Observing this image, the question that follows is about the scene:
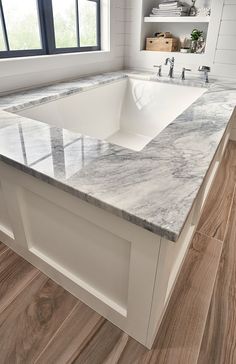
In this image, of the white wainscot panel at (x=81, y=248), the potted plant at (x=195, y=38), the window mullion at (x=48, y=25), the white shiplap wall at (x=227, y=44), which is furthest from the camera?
the potted plant at (x=195, y=38)

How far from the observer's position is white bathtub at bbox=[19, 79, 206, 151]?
6.77 ft

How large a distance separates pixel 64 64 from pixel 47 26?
295mm

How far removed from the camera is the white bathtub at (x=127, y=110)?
2064 millimetres

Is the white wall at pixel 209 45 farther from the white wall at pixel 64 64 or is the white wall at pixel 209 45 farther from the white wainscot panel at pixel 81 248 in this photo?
the white wainscot panel at pixel 81 248

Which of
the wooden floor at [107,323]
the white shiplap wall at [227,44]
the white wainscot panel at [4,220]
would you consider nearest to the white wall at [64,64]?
the white wainscot panel at [4,220]

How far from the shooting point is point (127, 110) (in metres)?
2.61

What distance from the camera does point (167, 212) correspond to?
63cm

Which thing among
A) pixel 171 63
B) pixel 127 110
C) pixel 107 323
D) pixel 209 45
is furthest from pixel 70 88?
pixel 107 323

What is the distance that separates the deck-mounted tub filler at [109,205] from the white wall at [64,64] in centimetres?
37

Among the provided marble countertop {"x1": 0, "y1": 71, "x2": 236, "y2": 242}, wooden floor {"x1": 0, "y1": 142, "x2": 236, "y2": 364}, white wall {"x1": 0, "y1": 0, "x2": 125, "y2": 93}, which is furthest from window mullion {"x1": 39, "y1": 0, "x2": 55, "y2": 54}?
wooden floor {"x1": 0, "y1": 142, "x2": 236, "y2": 364}

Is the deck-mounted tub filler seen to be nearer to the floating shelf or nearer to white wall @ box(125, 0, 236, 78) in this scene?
white wall @ box(125, 0, 236, 78)

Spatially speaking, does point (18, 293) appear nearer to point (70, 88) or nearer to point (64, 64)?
point (70, 88)

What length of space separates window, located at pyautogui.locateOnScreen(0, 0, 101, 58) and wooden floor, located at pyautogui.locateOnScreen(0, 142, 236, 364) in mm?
1501

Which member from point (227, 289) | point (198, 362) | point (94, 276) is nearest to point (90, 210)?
point (94, 276)
